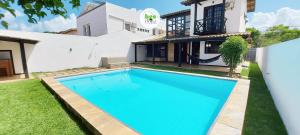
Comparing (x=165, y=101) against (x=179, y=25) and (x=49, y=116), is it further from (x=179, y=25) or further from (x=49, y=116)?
(x=179, y=25)

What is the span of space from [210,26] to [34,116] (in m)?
12.7

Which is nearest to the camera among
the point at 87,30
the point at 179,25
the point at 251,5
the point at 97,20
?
the point at 251,5

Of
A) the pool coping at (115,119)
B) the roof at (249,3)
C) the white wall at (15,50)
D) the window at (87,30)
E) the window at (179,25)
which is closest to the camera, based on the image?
the pool coping at (115,119)

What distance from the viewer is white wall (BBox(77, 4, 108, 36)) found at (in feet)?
53.0

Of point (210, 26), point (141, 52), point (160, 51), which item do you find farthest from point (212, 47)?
point (141, 52)

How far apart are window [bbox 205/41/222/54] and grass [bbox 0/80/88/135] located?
37.5 feet

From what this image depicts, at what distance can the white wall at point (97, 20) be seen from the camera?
636 inches

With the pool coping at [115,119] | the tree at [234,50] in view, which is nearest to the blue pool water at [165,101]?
the pool coping at [115,119]

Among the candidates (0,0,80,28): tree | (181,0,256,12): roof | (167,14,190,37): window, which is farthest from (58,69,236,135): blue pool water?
(181,0,256,12): roof

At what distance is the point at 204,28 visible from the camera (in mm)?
12688

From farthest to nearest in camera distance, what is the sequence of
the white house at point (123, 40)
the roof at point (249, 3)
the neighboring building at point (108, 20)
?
the neighboring building at point (108, 20) → the roof at point (249, 3) → the white house at point (123, 40)

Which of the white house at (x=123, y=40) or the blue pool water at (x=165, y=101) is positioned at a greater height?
the white house at (x=123, y=40)

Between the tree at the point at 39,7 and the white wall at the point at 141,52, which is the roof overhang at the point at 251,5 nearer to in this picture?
the white wall at the point at 141,52

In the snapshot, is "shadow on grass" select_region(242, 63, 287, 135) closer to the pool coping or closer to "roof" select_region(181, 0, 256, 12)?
the pool coping
